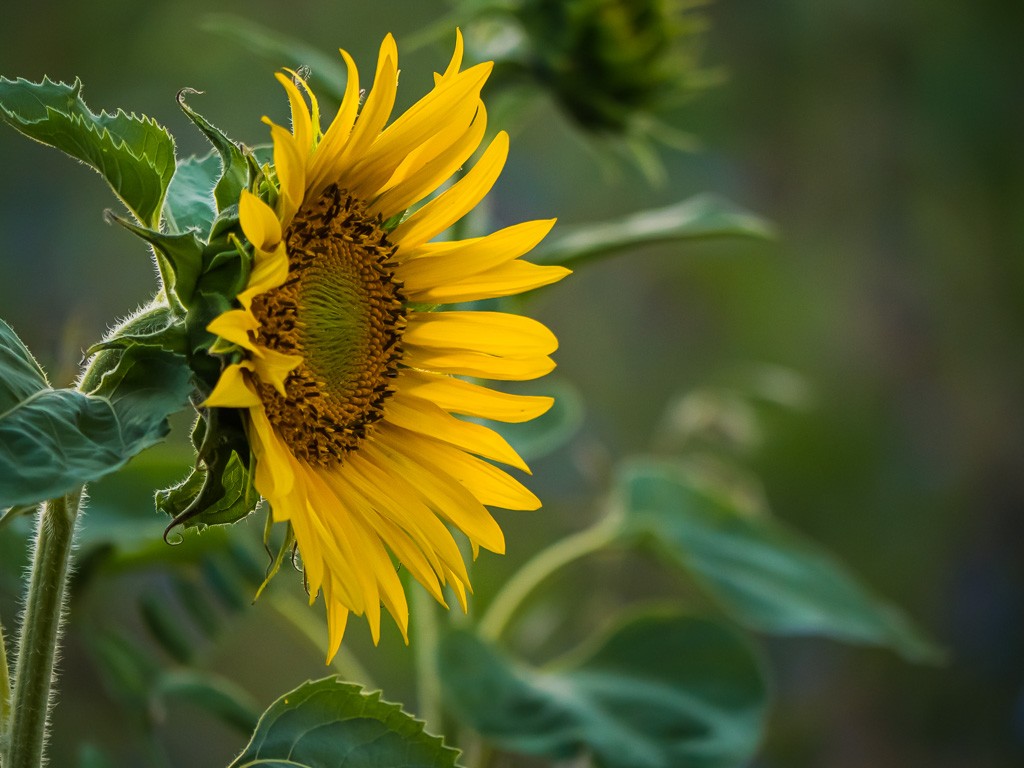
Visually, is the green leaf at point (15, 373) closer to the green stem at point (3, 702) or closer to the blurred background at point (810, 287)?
the green stem at point (3, 702)

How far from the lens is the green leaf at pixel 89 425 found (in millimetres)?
332

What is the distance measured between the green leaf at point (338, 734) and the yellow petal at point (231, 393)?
0.47 feet

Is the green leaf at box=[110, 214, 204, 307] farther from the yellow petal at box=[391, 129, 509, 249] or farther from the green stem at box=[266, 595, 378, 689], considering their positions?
the green stem at box=[266, 595, 378, 689]

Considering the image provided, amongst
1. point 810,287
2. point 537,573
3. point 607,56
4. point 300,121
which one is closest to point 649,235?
point 607,56

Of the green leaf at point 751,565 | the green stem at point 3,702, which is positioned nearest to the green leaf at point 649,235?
the green leaf at point 751,565

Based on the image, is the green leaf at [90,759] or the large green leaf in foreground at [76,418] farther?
the green leaf at [90,759]

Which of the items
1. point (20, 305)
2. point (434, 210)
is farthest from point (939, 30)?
point (434, 210)

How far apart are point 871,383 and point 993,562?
32cm

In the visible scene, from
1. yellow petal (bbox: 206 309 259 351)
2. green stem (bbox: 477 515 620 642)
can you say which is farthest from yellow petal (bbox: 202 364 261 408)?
green stem (bbox: 477 515 620 642)

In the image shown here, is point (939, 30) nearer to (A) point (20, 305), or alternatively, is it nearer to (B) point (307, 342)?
(A) point (20, 305)

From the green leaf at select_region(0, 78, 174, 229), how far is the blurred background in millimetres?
1101

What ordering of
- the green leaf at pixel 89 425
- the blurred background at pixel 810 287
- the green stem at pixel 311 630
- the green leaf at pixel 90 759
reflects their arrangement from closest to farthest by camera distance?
the green leaf at pixel 89 425 → the green leaf at pixel 90 759 → the green stem at pixel 311 630 → the blurred background at pixel 810 287

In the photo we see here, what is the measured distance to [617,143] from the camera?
2.72 feet

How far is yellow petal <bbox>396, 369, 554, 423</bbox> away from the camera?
482mm
